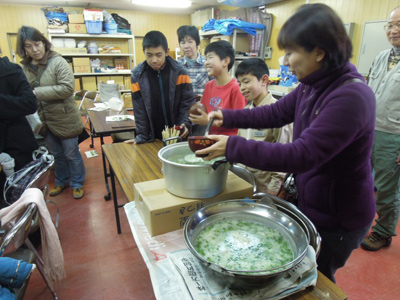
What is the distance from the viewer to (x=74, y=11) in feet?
20.0

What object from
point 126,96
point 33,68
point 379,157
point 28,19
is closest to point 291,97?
point 379,157

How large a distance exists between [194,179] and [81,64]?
21.0 feet

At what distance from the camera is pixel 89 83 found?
6445 millimetres

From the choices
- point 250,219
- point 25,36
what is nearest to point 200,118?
point 250,219

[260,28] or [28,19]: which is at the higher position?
[28,19]

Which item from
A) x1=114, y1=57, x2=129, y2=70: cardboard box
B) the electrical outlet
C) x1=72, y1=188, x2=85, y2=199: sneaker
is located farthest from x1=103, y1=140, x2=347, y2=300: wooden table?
x1=114, y1=57, x2=129, y2=70: cardboard box

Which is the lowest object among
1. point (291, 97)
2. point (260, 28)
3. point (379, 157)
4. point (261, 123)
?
point (379, 157)

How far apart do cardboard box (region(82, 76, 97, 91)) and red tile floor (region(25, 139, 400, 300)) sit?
468 cm

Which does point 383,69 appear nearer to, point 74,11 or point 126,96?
point 126,96

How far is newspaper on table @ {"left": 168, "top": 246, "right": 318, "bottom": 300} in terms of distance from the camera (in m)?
0.66

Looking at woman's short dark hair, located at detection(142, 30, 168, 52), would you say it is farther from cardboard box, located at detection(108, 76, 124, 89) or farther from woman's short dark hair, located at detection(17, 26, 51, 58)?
cardboard box, located at detection(108, 76, 124, 89)

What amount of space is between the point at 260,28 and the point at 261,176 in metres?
4.05

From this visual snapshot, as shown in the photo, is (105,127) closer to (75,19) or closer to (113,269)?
(113,269)

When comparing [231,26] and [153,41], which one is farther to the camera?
[231,26]
